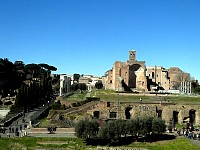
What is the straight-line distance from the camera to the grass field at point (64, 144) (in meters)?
24.8

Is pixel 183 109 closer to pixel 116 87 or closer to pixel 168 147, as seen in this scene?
pixel 168 147

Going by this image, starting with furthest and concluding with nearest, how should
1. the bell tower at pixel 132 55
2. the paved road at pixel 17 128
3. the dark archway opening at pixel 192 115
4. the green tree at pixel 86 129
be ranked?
1. the bell tower at pixel 132 55
2. the dark archway opening at pixel 192 115
3. the paved road at pixel 17 128
4. the green tree at pixel 86 129

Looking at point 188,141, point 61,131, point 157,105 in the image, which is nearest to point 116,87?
point 157,105

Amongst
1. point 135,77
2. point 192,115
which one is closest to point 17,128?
point 192,115

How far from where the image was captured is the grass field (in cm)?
2483

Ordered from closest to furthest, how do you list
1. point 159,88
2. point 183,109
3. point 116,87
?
point 183,109
point 116,87
point 159,88

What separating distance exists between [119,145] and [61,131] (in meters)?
5.53

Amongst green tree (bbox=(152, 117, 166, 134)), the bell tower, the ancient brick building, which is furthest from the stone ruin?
the bell tower

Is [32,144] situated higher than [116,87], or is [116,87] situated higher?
[116,87]

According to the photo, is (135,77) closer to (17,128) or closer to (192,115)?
(192,115)

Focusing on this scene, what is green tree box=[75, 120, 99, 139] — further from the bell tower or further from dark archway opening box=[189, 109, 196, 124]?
the bell tower

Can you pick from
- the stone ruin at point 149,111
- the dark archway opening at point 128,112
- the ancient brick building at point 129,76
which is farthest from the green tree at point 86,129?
the ancient brick building at point 129,76

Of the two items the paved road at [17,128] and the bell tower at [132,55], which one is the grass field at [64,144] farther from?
the bell tower at [132,55]

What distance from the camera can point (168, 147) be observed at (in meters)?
24.7
